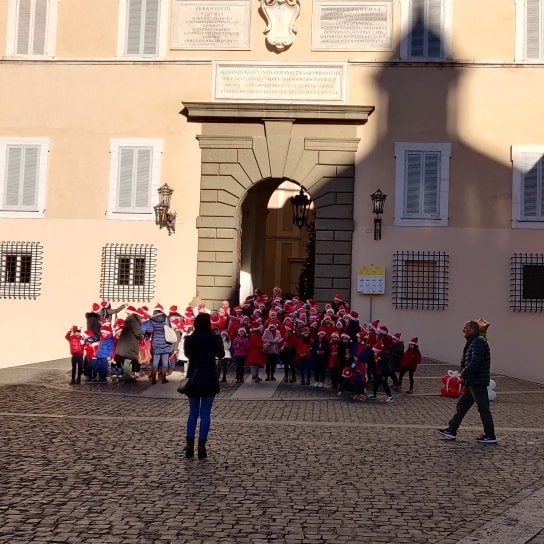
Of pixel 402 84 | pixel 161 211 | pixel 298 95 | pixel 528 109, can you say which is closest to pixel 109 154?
pixel 161 211

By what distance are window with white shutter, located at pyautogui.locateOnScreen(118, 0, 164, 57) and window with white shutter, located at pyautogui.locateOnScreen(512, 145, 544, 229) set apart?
30.4ft

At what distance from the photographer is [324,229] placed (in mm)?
19734

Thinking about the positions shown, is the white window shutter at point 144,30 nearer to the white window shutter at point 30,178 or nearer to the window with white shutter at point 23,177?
the window with white shutter at point 23,177

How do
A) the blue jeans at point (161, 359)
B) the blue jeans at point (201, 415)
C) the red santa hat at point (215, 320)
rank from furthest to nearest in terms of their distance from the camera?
the red santa hat at point (215, 320) < the blue jeans at point (161, 359) < the blue jeans at point (201, 415)

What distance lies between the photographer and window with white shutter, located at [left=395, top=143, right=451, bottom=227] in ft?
64.2

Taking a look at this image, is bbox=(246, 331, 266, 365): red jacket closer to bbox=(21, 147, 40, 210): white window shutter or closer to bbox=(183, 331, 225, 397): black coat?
bbox=(183, 331, 225, 397): black coat

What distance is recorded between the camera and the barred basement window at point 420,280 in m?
19.4

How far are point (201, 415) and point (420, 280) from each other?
1162 centimetres

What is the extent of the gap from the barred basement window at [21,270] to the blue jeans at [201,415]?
1237 cm

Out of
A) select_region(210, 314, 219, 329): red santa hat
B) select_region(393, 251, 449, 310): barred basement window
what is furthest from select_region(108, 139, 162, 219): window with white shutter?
select_region(393, 251, 449, 310): barred basement window

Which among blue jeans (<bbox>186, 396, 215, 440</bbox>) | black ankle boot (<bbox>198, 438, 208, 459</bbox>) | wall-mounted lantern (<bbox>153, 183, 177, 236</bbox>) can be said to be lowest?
black ankle boot (<bbox>198, 438, 208, 459</bbox>)

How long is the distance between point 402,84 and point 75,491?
15.2 metres

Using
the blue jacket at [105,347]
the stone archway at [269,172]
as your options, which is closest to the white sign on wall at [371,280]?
the stone archway at [269,172]

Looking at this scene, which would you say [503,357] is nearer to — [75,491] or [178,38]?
[178,38]
